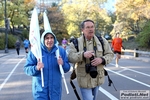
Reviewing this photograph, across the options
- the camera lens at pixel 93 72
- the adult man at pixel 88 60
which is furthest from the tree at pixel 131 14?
the camera lens at pixel 93 72

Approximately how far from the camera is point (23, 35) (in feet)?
199

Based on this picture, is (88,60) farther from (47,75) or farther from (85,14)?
(85,14)

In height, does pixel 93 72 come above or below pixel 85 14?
below

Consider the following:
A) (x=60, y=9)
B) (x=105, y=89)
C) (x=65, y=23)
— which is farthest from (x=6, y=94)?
(x=60, y=9)

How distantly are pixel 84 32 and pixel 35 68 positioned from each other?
91cm

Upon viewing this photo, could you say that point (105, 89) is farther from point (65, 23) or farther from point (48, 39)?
point (65, 23)

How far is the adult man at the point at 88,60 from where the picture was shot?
413cm

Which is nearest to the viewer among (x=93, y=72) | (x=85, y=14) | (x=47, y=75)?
(x=47, y=75)

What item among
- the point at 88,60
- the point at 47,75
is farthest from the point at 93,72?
the point at 47,75

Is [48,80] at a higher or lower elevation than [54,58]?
lower

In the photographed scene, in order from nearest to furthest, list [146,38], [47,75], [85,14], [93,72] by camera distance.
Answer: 1. [47,75]
2. [93,72]
3. [146,38]
4. [85,14]

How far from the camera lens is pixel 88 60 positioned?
4176 mm

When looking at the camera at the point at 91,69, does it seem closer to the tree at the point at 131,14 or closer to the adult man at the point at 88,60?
the adult man at the point at 88,60

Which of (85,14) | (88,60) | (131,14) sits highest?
(85,14)
